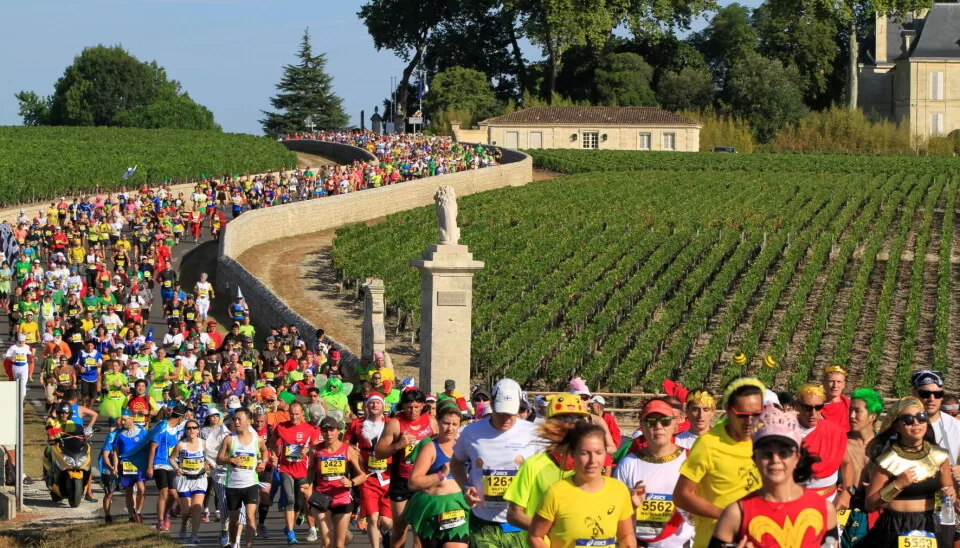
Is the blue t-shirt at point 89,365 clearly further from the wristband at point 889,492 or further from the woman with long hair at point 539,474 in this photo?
the wristband at point 889,492

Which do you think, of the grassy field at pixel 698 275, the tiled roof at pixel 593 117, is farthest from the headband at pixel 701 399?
the tiled roof at pixel 593 117

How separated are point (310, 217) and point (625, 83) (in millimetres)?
49970

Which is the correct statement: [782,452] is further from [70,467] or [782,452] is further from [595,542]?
[70,467]

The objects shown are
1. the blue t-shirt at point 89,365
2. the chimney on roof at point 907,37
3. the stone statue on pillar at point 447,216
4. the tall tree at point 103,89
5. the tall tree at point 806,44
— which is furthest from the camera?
the tall tree at point 103,89

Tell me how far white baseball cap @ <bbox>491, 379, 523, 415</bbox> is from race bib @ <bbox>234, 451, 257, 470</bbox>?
14.8 ft

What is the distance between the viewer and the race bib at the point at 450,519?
979 cm

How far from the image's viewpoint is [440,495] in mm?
Answer: 9820

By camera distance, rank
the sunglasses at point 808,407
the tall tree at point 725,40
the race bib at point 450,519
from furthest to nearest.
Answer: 1. the tall tree at point 725,40
2. the race bib at point 450,519
3. the sunglasses at point 808,407

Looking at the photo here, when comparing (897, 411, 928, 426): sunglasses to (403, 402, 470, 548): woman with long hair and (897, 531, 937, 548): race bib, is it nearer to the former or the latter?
(897, 531, 937, 548): race bib

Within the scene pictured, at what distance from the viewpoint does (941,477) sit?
29.2ft

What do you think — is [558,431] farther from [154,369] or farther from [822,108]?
[822,108]

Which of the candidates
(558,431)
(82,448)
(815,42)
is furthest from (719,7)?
(558,431)

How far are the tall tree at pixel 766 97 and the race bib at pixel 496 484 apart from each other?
87601 mm

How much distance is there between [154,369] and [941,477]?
13839 millimetres
